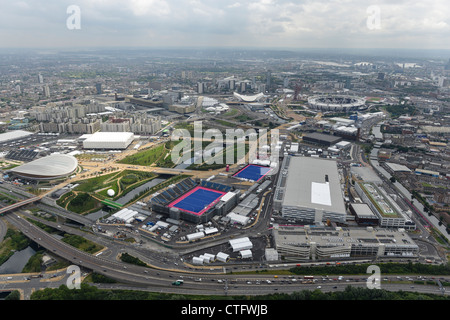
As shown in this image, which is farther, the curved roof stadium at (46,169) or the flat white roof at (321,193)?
the curved roof stadium at (46,169)

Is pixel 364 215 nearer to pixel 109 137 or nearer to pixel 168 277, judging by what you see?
pixel 168 277

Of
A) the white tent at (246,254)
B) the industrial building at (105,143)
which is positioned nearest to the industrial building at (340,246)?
the white tent at (246,254)

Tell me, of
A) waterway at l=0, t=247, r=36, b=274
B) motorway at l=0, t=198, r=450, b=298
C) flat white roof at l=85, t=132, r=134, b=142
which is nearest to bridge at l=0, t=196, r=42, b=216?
waterway at l=0, t=247, r=36, b=274

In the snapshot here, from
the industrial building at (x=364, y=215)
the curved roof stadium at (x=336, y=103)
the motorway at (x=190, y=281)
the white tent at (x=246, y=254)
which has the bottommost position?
the motorway at (x=190, y=281)

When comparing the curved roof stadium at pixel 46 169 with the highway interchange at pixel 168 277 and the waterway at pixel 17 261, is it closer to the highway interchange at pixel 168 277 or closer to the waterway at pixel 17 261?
the waterway at pixel 17 261

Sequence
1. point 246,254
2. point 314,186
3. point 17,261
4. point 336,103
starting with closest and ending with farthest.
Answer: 1. point 246,254
2. point 17,261
3. point 314,186
4. point 336,103

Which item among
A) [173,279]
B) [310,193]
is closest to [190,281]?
[173,279]
